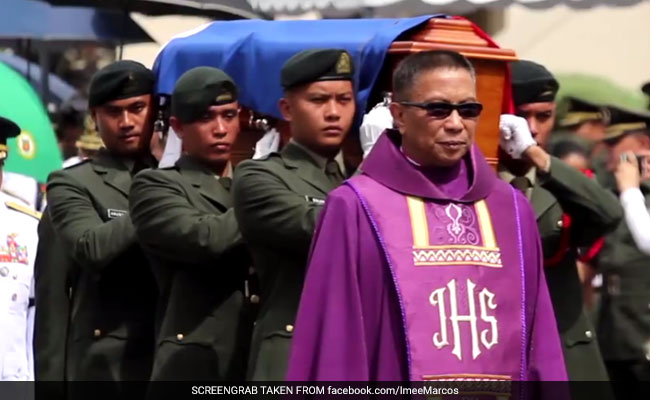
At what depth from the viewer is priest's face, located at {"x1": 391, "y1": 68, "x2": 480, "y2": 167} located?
218 inches

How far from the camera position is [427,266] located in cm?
548

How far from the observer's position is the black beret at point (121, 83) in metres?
7.36

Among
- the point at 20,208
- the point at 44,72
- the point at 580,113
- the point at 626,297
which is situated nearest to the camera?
the point at 20,208

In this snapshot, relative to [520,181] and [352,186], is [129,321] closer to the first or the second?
[520,181]

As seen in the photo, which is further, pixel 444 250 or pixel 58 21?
pixel 58 21

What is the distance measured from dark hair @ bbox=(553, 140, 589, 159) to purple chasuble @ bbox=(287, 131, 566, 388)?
393cm

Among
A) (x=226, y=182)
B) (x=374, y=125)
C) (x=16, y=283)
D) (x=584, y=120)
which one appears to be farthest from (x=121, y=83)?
(x=584, y=120)

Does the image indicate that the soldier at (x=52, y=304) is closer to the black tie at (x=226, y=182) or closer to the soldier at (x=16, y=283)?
the soldier at (x=16, y=283)

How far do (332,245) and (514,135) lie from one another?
4.69 ft

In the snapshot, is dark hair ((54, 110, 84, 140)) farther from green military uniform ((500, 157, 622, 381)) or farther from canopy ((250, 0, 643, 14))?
green military uniform ((500, 157, 622, 381))

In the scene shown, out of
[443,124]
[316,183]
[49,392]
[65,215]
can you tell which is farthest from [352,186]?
[49,392]

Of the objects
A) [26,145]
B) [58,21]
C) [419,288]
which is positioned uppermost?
[58,21]

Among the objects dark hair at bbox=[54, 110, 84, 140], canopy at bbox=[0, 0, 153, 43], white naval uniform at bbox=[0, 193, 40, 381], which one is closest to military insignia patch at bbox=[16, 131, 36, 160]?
canopy at bbox=[0, 0, 153, 43]

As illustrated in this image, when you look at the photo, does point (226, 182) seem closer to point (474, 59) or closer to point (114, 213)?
point (114, 213)
